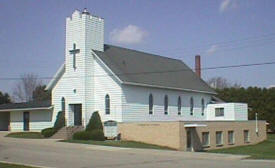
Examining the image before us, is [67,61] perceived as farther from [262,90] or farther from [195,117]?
[262,90]

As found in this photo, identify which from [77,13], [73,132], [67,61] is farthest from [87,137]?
[77,13]

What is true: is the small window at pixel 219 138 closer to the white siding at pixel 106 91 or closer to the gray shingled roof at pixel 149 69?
the gray shingled roof at pixel 149 69

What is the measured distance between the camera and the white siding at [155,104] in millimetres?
41344

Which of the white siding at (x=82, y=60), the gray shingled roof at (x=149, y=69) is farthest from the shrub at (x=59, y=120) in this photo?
the gray shingled roof at (x=149, y=69)

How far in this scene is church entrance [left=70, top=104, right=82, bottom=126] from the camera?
42.8m

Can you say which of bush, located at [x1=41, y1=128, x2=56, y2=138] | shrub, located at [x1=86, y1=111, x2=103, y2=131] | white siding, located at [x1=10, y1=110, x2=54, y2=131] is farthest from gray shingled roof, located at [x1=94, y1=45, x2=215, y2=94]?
white siding, located at [x1=10, y1=110, x2=54, y2=131]

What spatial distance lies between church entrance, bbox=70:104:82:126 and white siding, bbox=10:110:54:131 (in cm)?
377

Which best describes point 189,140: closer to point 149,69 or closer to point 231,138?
point 231,138

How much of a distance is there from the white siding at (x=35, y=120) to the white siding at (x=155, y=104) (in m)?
9.23

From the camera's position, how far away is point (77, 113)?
43.1 metres

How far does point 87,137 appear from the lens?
123ft

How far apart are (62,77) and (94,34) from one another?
18.1 ft

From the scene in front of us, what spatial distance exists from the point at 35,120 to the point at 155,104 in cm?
1322

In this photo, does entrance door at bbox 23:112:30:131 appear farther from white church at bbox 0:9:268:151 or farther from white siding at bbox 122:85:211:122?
white siding at bbox 122:85:211:122
